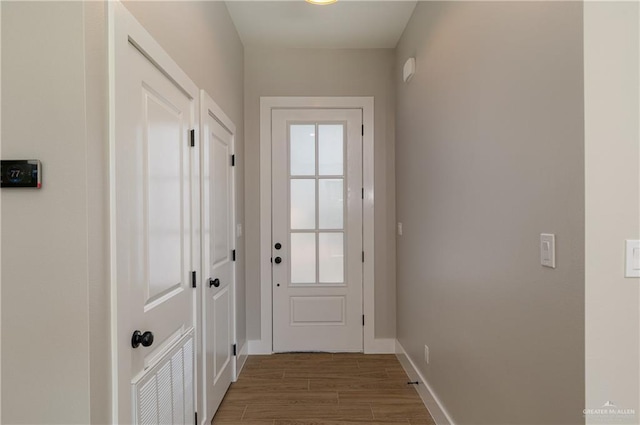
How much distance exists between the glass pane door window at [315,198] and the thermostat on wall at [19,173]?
7.96ft

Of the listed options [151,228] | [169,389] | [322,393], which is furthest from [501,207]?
[322,393]

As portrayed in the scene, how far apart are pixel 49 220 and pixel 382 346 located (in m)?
2.97

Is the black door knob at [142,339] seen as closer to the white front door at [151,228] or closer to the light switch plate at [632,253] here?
the white front door at [151,228]

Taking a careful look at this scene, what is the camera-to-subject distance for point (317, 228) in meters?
3.34

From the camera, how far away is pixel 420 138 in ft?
8.26

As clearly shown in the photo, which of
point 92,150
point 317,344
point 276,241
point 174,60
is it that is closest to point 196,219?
point 174,60

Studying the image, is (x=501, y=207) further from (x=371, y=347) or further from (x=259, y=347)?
(x=259, y=347)

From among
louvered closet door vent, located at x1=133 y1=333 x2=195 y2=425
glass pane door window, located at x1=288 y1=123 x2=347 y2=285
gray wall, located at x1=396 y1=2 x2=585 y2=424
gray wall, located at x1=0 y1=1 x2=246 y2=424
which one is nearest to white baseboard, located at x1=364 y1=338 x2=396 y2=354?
glass pane door window, located at x1=288 y1=123 x2=347 y2=285

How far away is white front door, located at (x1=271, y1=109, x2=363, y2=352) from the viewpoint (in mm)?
3322

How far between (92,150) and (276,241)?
236cm

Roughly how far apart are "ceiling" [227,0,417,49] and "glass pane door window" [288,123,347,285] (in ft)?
2.45

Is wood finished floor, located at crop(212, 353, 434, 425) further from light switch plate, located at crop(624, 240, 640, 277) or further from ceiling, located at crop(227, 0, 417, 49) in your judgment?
ceiling, located at crop(227, 0, 417, 49)

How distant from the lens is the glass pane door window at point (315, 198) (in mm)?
3334

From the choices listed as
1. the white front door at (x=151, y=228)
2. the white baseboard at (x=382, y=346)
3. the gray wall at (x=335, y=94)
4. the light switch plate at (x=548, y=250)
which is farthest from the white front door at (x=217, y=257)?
the light switch plate at (x=548, y=250)
